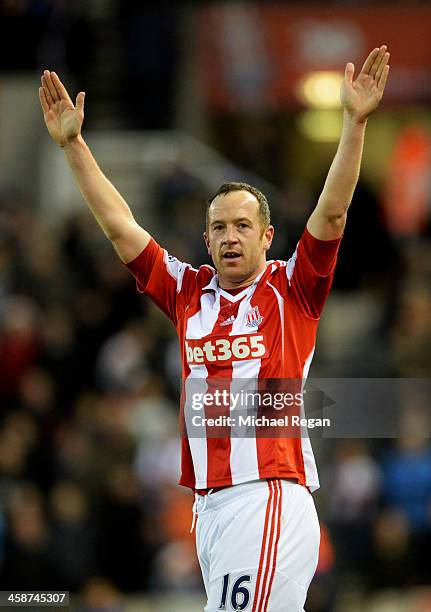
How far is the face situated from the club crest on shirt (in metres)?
0.18

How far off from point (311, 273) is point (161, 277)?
805 millimetres

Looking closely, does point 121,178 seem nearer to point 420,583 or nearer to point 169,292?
point 420,583

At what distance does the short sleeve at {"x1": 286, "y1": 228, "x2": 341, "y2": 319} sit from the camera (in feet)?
21.7

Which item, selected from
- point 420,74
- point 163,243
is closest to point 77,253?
point 163,243

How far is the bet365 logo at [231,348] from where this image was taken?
6.64 meters

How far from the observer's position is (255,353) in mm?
6637

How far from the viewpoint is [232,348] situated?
6.65 metres

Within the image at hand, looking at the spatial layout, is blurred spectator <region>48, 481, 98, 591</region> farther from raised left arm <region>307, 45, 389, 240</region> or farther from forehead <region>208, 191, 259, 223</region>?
raised left arm <region>307, 45, 389, 240</region>

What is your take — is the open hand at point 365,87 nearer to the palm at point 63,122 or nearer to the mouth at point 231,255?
the mouth at point 231,255

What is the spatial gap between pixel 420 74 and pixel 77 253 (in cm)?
513

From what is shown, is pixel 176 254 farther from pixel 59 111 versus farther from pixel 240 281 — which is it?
pixel 240 281

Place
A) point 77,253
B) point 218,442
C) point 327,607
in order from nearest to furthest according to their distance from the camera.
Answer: point 218,442 → point 327,607 → point 77,253

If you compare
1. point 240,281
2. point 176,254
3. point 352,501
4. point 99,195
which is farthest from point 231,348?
point 176,254

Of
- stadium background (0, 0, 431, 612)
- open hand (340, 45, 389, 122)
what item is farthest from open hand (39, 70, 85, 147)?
stadium background (0, 0, 431, 612)
